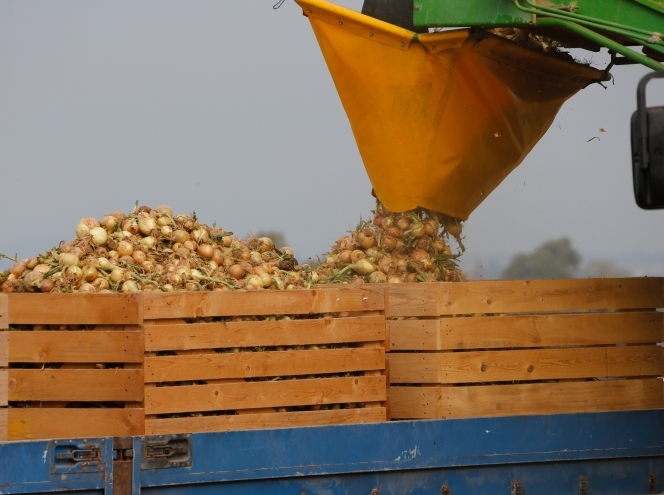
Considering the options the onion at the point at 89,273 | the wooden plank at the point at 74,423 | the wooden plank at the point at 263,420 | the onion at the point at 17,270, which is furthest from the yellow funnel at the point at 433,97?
the wooden plank at the point at 74,423

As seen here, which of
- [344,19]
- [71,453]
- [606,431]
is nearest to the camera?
[71,453]

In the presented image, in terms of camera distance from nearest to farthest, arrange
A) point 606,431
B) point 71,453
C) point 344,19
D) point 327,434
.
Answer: point 71,453, point 327,434, point 606,431, point 344,19

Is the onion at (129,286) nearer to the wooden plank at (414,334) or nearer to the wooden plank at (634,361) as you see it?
the wooden plank at (414,334)

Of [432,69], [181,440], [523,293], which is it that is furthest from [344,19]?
[181,440]

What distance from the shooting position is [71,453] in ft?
13.8

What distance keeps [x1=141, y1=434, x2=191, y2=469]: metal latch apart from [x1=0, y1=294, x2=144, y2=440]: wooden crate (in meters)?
0.22

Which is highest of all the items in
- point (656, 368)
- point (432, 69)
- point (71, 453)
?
point (432, 69)

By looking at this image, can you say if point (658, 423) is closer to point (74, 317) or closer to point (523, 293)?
point (523, 293)

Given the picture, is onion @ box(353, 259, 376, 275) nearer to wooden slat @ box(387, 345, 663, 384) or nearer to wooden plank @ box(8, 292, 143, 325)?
wooden slat @ box(387, 345, 663, 384)

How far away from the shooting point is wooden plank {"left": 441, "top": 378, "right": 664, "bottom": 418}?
5031mm

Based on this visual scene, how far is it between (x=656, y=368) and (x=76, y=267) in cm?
305

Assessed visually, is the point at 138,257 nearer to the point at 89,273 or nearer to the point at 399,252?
Result: the point at 89,273

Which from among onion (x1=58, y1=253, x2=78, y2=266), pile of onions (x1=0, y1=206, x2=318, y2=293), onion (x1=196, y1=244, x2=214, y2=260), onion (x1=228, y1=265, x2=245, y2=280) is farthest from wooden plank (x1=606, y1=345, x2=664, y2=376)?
onion (x1=58, y1=253, x2=78, y2=266)

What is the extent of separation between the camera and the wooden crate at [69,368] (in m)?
4.53
